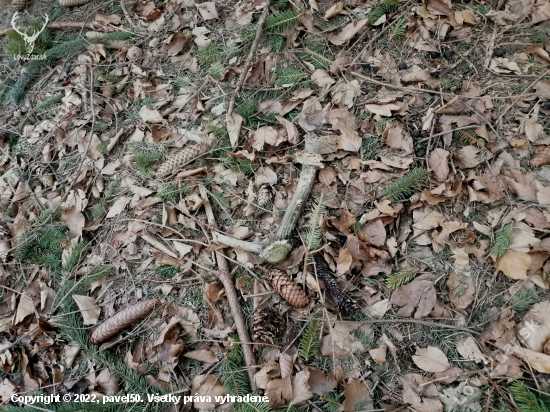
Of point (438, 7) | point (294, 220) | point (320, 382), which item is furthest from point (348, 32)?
point (320, 382)

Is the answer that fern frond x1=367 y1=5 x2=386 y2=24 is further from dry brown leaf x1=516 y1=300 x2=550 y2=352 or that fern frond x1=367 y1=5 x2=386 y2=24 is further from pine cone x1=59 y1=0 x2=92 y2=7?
pine cone x1=59 y1=0 x2=92 y2=7

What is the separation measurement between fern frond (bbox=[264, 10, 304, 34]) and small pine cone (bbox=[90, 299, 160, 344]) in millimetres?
2036

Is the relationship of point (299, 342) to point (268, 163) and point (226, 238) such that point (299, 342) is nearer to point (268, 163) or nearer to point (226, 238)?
point (226, 238)

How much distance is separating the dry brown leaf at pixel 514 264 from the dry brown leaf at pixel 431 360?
0.52 metres

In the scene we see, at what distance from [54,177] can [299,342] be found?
7.00 ft

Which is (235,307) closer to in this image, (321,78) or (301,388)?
(301,388)

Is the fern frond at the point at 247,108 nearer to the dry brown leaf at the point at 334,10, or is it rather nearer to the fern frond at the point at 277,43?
the fern frond at the point at 277,43

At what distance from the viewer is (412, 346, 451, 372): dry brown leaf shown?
5.65ft

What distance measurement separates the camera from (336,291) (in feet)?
6.22

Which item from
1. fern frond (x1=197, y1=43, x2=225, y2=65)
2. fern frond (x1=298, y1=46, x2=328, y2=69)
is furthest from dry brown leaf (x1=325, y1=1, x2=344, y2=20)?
fern frond (x1=197, y1=43, x2=225, y2=65)

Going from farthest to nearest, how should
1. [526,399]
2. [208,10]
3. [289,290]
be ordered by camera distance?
[208,10] < [289,290] < [526,399]

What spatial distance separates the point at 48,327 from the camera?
2123mm

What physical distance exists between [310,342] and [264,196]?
0.88 meters

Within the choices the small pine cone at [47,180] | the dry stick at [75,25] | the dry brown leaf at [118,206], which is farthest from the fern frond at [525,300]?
the dry stick at [75,25]
